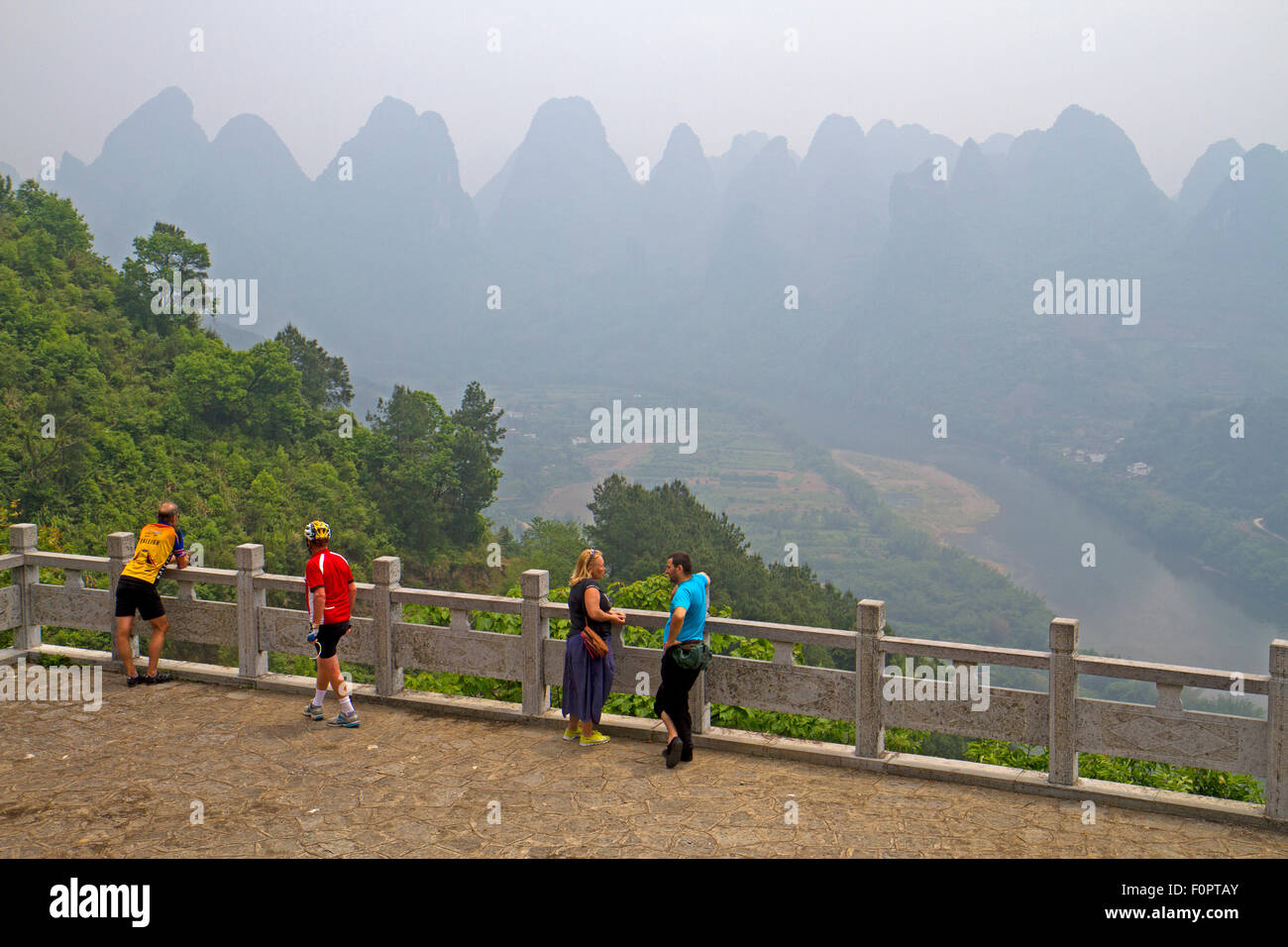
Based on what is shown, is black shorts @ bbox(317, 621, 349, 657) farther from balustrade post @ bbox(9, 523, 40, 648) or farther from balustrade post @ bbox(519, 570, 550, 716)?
balustrade post @ bbox(9, 523, 40, 648)

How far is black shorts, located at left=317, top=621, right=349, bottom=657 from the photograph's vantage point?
31.7ft

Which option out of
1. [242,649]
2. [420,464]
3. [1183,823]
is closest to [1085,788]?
[1183,823]

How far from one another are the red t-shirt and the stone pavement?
1.05 m

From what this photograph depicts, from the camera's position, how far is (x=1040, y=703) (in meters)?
8.20

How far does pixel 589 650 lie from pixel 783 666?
163cm

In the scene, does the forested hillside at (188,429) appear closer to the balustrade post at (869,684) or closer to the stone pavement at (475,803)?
the stone pavement at (475,803)

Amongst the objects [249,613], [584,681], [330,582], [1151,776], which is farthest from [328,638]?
[1151,776]

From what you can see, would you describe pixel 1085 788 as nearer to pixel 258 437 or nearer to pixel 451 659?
pixel 451 659

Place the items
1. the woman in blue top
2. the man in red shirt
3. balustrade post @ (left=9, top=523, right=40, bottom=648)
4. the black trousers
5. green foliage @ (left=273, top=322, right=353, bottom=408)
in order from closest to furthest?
the black trousers < the woman in blue top < the man in red shirt < balustrade post @ (left=9, top=523, right=40, bottom=648) < green foliage @ (left=273, top=322, right=353, bottom=408)

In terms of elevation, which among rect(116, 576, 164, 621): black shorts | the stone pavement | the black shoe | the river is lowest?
the river

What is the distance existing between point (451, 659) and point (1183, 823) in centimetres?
623

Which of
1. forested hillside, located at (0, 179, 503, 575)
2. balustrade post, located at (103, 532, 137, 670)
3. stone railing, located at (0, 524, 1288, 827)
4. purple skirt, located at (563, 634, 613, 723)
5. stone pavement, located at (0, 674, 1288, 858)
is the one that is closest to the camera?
stone pavement, located at (0, 674, 1288, 858)

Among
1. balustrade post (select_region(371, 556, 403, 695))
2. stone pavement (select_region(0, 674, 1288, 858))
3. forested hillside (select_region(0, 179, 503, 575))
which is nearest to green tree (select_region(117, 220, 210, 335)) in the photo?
forested hillside (select_region(0, 179, 503, 575))

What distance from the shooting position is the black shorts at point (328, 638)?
9.66 metres
